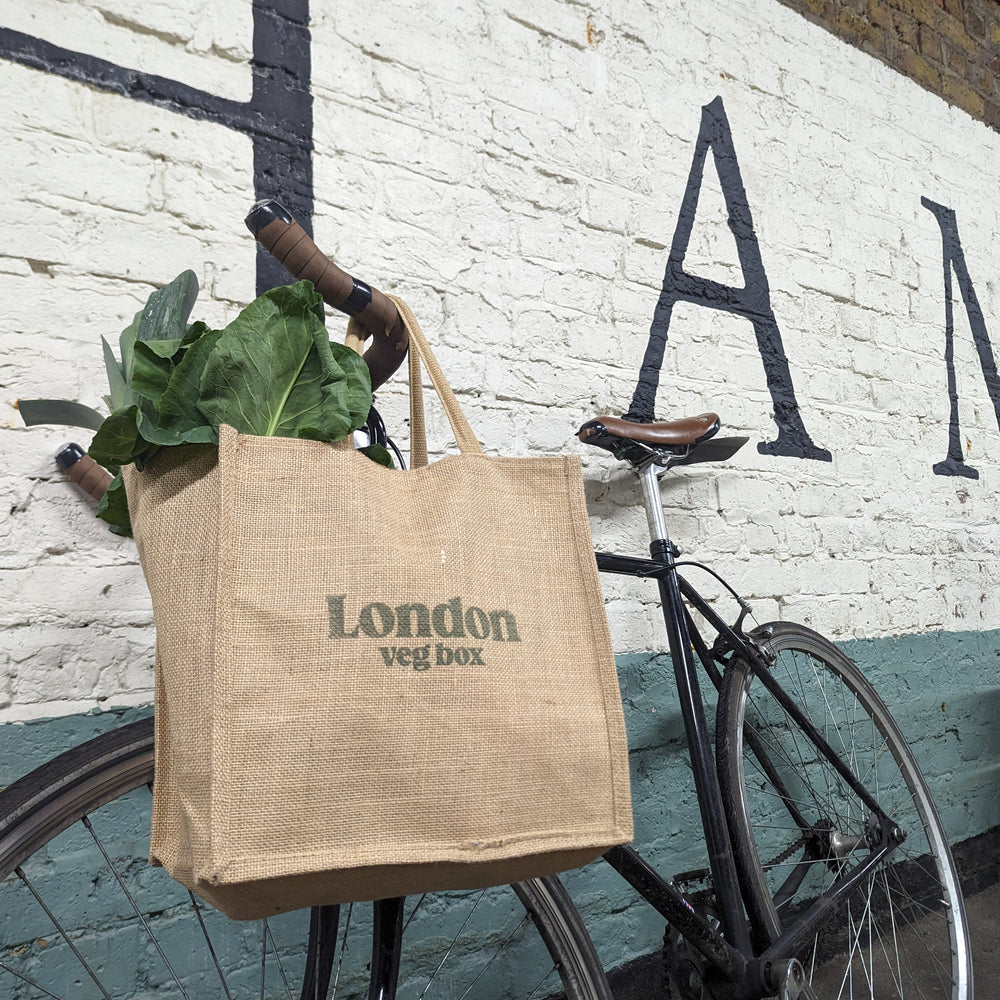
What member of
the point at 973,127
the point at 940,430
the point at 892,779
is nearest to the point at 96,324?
the point at 892,779

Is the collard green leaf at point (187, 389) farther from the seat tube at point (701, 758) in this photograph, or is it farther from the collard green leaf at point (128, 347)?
the seat tube at point (701, 758)

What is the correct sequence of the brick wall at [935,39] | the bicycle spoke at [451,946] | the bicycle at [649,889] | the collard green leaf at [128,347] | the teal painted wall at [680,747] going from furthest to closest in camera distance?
1. the brick wall at [935,39]
2. the bicycle spoke at [451,946]
3. the teal painted wall at [680,747]
4. the bicycle at [649,889]
5. the collard green leaf at [128,347]

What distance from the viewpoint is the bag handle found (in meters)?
0.83

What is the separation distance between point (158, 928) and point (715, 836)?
89 cm

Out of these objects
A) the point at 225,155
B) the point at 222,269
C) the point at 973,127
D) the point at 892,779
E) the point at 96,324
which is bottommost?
the point at 892,779

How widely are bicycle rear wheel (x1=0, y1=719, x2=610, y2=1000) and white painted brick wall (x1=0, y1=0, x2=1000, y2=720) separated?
248 mm

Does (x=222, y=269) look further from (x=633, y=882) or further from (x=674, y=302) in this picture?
(x=633, y=882)

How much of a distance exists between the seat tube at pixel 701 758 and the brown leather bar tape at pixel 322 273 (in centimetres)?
73

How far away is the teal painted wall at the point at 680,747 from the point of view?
1188 millimetres

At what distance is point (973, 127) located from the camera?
9.11ft

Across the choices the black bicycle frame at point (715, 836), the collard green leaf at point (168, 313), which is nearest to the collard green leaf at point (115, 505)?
the collard green leaf at point (168, 313)

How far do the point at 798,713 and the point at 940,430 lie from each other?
140 cm

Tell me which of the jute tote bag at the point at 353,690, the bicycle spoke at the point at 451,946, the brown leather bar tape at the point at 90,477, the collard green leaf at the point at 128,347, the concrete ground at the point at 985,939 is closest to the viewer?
the jute tote bag at the point at 353,690

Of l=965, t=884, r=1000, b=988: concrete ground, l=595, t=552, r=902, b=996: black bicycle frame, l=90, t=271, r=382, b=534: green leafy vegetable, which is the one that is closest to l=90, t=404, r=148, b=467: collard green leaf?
l=90, t=271, r=382, b=534: green leafy vegetable
